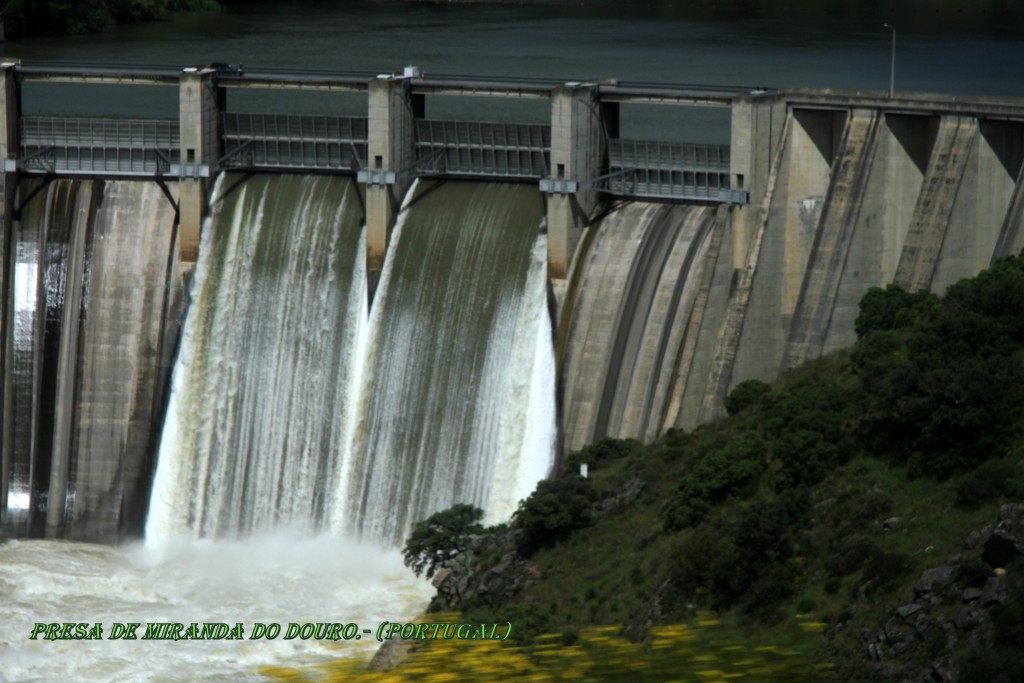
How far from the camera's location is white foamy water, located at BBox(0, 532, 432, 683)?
48500mm

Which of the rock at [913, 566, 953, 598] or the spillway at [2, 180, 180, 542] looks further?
the spillway at [2, 180, 180, 542]

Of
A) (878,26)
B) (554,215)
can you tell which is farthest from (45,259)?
(878,26)

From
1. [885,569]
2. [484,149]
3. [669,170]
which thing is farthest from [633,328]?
[885,569]

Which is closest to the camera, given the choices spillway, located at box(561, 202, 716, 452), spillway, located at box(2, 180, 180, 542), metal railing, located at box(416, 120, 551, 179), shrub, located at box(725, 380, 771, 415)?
shrub, located at box(725, 380, 771, 415)

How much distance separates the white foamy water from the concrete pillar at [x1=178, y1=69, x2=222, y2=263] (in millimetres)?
9506

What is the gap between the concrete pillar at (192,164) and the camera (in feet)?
199

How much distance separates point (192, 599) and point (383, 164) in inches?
572

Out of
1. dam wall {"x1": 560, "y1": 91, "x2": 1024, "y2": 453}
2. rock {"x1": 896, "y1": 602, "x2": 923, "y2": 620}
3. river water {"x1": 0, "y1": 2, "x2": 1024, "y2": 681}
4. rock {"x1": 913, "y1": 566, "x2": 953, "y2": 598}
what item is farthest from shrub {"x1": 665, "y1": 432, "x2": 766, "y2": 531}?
rock {"x1": 896, "y1": 602, "x2": 923, "y2": 620}

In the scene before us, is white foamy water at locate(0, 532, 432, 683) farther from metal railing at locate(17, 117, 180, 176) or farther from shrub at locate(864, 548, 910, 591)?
shrub at locate(864, 548, 910, 591)

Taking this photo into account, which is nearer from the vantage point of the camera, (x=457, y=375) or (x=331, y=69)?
(x=457, y=375)

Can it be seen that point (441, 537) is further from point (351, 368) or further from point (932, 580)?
point (932, 580)

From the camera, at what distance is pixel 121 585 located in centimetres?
5500

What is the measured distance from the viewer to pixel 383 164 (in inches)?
2346

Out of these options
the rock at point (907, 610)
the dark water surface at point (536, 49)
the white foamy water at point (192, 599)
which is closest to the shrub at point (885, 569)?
the rock at point (907, 610)
